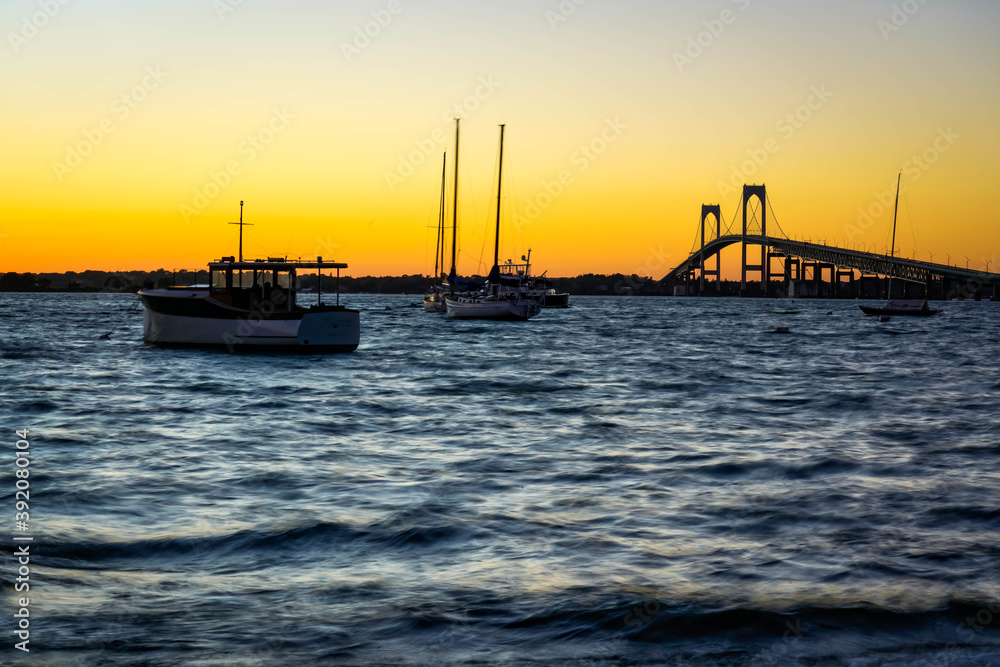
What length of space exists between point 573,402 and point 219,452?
348 inches

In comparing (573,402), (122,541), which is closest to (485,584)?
(122,541)

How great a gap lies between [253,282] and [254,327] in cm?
148

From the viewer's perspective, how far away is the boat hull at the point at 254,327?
2920cm

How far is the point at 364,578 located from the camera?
6.50m

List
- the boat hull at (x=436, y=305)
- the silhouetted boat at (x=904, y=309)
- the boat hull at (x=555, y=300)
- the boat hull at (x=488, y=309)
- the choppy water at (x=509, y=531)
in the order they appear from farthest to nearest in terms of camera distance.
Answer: the boat hull at (x=555, y=300) → the silhouetted boat at (x=904, y=309) → the boat hull at (x=436, y=305) → the boat hull at (x=488, y=309) → the choppy water at (x=509, y=531)

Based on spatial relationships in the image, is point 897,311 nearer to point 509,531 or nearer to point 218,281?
point 218,281

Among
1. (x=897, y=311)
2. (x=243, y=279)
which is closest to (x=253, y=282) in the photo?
(x=243, y=279)

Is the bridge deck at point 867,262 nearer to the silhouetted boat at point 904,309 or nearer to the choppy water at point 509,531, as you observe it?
the silhouetted boat at point 904,309

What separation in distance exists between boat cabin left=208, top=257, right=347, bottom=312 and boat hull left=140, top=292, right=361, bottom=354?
36 cm

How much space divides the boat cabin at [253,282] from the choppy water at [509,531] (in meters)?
9.71

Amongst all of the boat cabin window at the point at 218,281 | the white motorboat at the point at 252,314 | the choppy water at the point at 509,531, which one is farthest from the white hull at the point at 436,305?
the choppy water at the point at 509,531

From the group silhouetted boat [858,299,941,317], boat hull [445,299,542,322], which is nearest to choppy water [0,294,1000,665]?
boat hull [445,299,542,322]

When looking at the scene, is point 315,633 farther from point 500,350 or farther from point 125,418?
point 500,350

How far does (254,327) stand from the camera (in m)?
29.3
